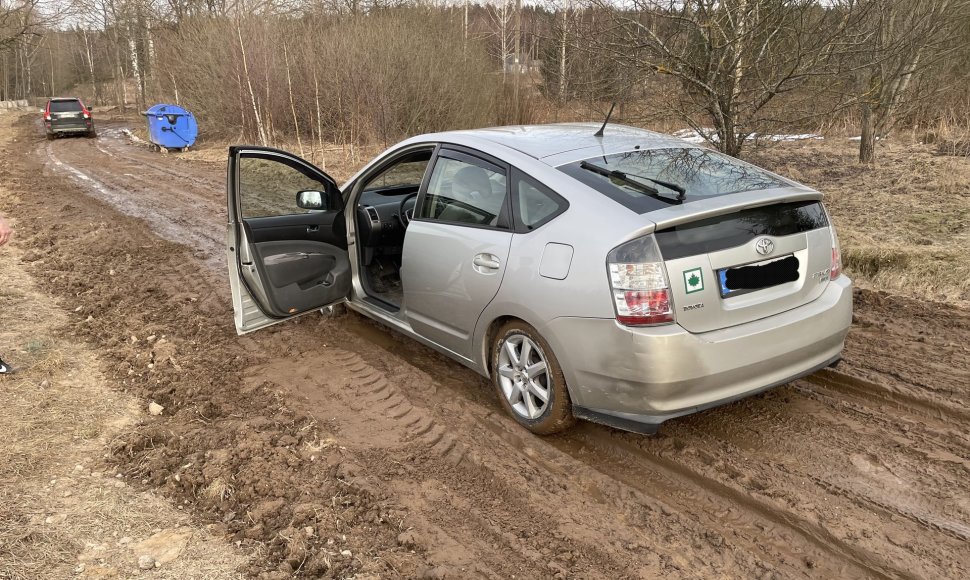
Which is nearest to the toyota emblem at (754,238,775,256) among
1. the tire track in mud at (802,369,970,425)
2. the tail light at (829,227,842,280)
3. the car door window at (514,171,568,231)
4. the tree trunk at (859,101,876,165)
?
the tail light at (829,227,842,280)

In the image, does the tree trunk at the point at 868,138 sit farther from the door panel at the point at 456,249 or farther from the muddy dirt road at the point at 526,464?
the door panel at the point at 456,249

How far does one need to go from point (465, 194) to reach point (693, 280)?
1644mm

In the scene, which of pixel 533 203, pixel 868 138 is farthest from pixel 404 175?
pixel 868 138

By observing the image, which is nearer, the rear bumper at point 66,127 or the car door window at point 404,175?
the car door window at point 404,175

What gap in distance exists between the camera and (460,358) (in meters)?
4.23

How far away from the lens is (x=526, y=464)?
11.5 feet

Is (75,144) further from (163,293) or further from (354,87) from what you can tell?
(163,293)

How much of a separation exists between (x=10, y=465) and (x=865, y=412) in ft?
15.6

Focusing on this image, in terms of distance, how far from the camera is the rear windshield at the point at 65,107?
26047mm

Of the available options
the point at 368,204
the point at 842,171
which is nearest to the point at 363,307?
the point at 368,204

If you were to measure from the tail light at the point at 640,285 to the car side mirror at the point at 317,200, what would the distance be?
265cm

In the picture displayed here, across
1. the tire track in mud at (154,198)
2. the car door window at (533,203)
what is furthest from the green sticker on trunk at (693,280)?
the tire track in mud at (154,198)

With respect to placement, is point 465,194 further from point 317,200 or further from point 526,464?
point 526,464

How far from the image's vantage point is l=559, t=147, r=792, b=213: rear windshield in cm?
338
